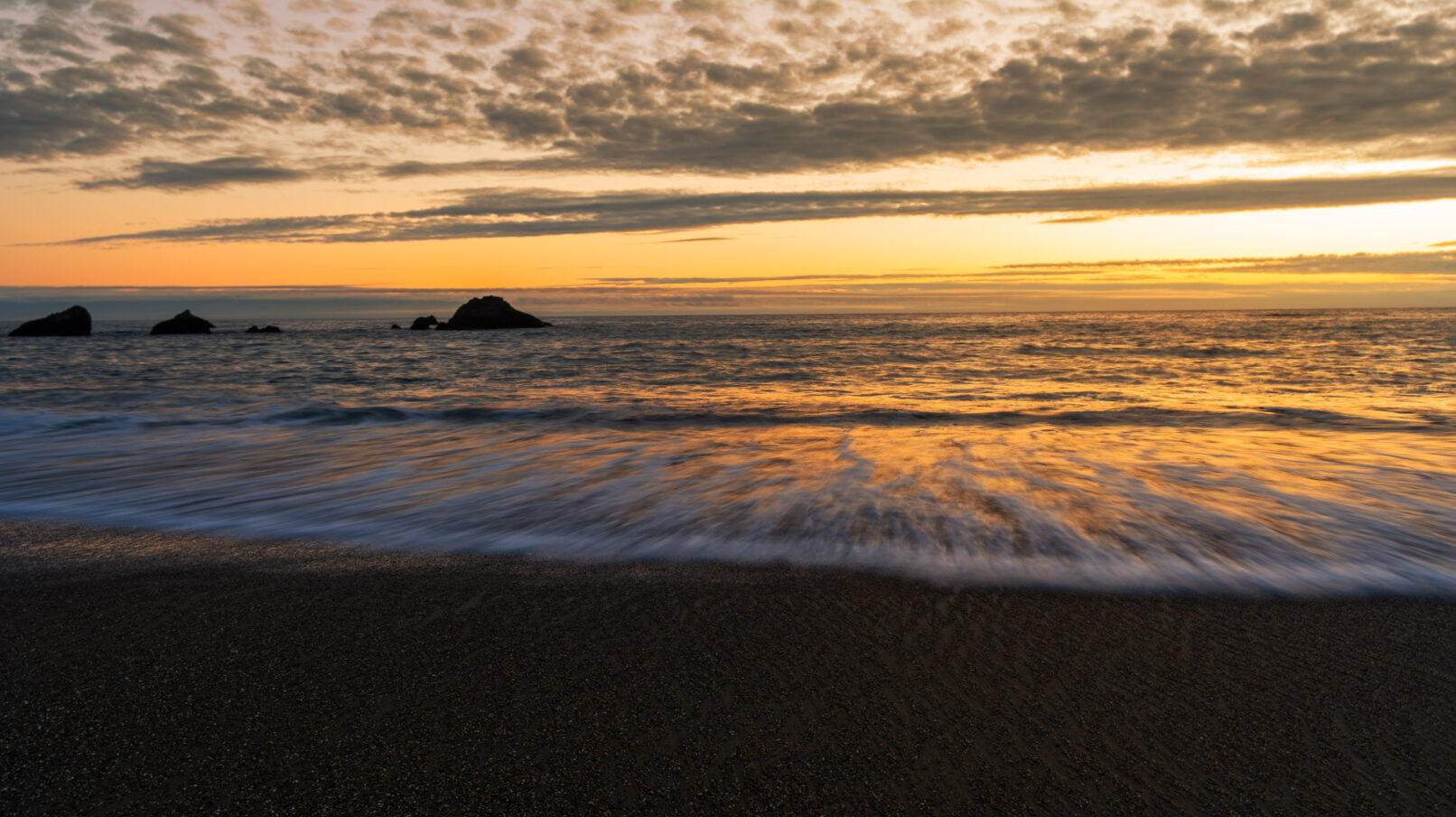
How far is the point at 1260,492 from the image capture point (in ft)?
18.3

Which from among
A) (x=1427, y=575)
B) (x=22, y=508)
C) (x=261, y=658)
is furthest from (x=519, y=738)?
(x=22, y=508)

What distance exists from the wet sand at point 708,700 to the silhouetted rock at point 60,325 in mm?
61122

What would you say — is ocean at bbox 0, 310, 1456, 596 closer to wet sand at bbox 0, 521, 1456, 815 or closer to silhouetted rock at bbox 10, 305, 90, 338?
wet sand at bbox 0, 521, 1456, 815

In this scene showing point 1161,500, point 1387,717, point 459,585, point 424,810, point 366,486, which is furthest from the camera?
point 366,486

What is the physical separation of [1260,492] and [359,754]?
6325mm

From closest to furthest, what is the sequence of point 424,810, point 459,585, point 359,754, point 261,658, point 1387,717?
point 424,810
point 359,754
point 1387,717
point 261,658
point 459,585

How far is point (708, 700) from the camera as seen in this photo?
7.74 ft

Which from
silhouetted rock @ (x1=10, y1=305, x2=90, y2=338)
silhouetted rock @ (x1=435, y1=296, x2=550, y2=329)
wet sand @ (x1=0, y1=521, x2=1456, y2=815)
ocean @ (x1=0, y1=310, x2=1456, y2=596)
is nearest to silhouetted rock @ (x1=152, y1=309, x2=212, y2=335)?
silhouetted rock @ (x1=10, y1=305, x2=90, y2=338)

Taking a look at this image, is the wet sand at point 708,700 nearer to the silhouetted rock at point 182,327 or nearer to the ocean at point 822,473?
the ocean at point 822,473

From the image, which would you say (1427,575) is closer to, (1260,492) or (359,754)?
(1260,492)

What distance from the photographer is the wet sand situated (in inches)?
75.2

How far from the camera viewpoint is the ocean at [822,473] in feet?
13.5

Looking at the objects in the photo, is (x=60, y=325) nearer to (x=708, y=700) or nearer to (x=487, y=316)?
(x=487, y=316)

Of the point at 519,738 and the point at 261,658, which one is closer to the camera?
the point at 519,738
